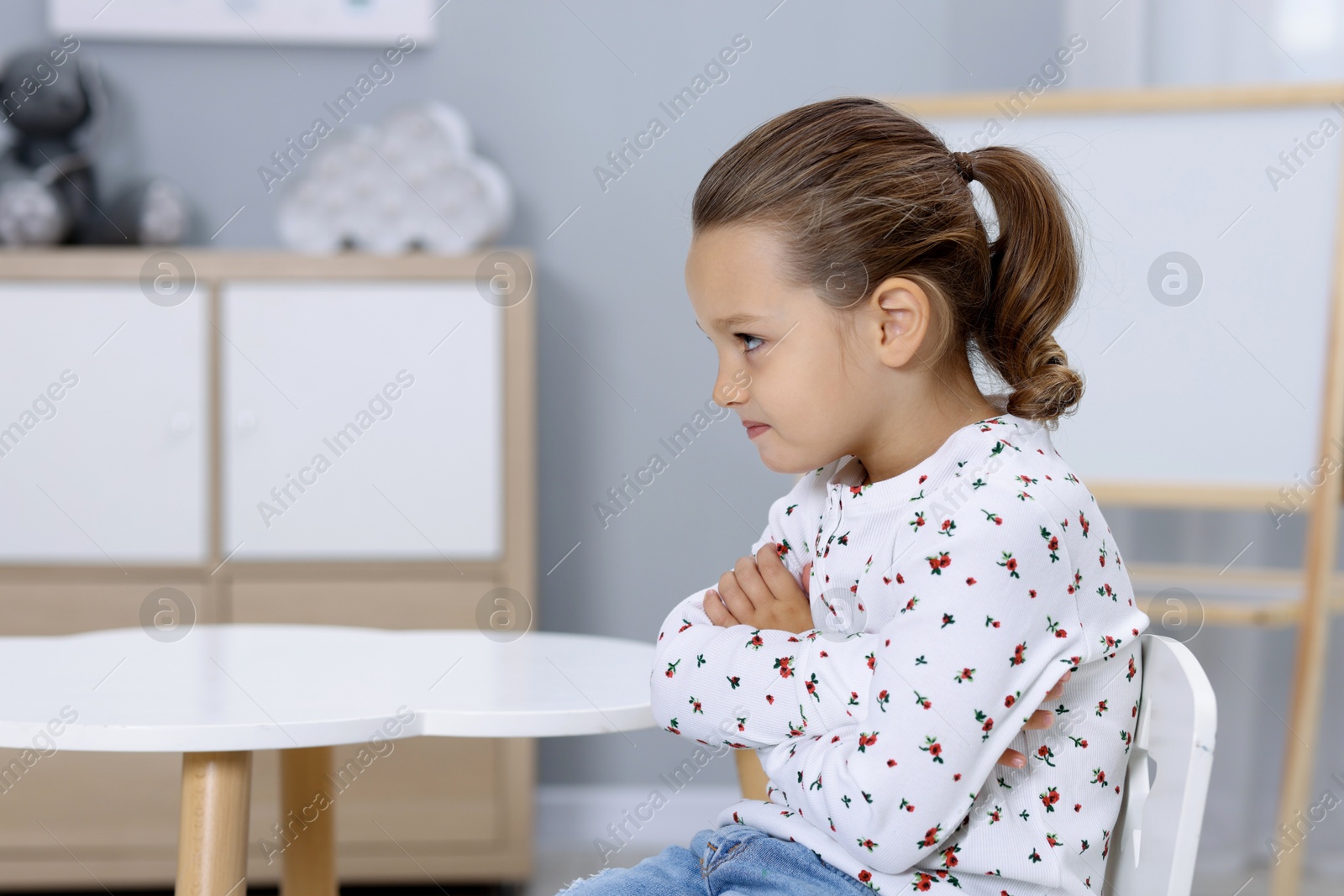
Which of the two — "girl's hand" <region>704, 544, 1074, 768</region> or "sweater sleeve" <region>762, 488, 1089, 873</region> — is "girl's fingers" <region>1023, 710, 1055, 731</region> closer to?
"sweater sleeve" <region>762, 488, 1089, 873</region>

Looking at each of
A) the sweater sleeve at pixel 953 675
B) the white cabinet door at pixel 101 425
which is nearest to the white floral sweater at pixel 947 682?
the sweater sleeve at pixel 953 675

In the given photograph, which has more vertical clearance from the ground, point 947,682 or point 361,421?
point 361,421

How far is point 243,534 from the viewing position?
1.87 m

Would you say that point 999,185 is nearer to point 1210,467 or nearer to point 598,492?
point 1210,467

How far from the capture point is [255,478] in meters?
1.87

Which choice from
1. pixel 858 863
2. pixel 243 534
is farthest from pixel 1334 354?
pixel 243 534

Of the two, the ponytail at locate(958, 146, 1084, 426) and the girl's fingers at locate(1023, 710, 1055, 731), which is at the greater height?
the ponytail at locate(958, 146, 1084, 426)

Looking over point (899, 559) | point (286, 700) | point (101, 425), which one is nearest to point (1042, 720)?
point (899, 559)

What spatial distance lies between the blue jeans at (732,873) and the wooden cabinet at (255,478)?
1.13 metres

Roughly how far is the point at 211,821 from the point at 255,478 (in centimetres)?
108

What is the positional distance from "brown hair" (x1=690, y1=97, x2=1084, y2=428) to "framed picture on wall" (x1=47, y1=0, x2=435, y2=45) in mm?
1552

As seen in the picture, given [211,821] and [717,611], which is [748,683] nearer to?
[717,611]

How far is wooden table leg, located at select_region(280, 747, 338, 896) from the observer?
112 cm

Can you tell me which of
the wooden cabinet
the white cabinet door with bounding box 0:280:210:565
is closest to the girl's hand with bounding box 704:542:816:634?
the wooden cabinet
